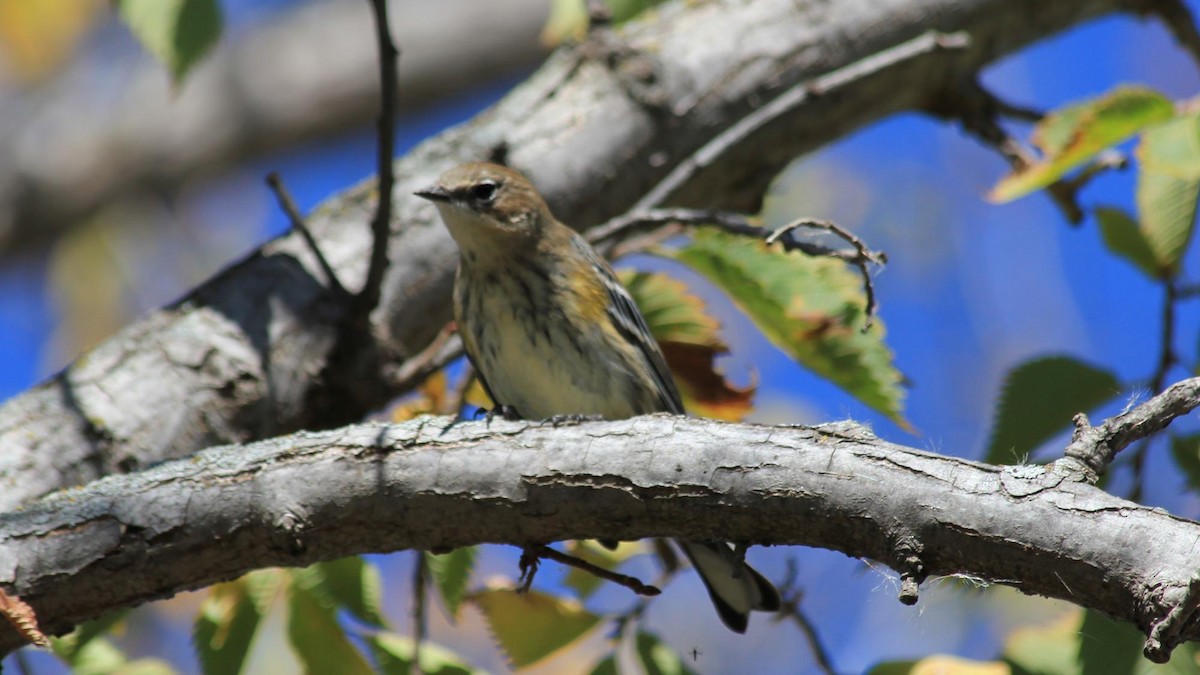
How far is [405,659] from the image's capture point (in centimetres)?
310


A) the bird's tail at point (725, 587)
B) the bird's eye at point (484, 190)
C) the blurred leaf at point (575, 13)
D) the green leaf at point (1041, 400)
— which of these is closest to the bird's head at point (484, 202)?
the bird's eye at point (484, 190)

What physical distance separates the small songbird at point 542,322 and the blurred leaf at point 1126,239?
4.81 ft

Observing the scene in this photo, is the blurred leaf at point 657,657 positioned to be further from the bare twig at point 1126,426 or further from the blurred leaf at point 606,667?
the bare twig at point 1126,426

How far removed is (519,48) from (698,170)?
594 cm

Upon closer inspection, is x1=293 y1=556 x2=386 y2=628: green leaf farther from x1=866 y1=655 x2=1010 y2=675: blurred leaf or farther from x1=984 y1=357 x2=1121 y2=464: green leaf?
x1=984 y1=357 x2=1121 y2=464: green leaf

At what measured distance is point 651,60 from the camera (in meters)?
4.60

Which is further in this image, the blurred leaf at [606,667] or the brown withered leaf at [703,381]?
the brown withered leaf at [703,381]

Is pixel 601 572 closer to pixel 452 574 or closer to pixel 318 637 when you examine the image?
pixel 452 574

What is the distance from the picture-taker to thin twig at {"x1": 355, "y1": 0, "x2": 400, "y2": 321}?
3.31m

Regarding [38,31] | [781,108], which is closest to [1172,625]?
[781,108]

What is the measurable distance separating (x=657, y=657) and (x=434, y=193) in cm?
179

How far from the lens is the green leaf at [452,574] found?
3273mm

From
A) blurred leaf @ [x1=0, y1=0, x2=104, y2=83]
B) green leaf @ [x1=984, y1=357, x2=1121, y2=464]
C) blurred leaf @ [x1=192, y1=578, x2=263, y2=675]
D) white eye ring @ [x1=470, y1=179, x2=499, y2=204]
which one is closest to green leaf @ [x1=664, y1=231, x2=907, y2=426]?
green leaf @ [x1=984, y1=357, x2=1121, y2=464]

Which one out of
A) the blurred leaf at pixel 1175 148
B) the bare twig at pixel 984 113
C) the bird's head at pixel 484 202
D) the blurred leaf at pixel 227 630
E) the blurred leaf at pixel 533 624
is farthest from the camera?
the bare twig at pixel 984 113
